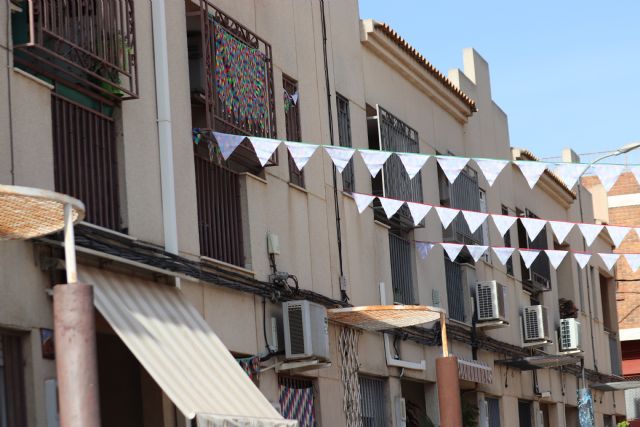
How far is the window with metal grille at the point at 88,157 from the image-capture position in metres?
12.5

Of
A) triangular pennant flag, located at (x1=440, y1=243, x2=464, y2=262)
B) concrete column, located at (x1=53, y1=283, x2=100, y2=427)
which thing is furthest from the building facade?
concrete column, located at (x1=53, y1=283, x2=100, y2=427)

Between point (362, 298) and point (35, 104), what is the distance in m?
8.55

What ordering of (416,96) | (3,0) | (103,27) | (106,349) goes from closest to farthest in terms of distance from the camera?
(3,0)
(103,27)
(106,349)
(416,96)

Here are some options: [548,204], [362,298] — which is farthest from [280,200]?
[548,204]

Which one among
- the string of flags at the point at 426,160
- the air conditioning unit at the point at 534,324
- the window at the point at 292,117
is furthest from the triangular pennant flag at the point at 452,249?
the string of flags at the point at 426,160

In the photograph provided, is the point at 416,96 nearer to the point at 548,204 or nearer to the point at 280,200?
the point at 280,200

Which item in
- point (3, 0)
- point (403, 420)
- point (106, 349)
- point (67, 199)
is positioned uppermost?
point (3, 0)

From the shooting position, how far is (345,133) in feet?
65.7

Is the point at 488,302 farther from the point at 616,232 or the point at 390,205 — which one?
the point at 616,232

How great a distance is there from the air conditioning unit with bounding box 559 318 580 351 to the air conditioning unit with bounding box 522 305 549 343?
244 cm

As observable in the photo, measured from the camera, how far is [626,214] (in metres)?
50.6

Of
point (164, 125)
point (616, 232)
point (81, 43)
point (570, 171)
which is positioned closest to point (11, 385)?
point (81, 43)

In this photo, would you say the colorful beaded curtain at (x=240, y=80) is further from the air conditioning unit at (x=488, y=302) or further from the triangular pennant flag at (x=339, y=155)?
the air conditioning unit at (x=488, y=302)

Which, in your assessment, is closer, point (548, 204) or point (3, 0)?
point (3, 0)
